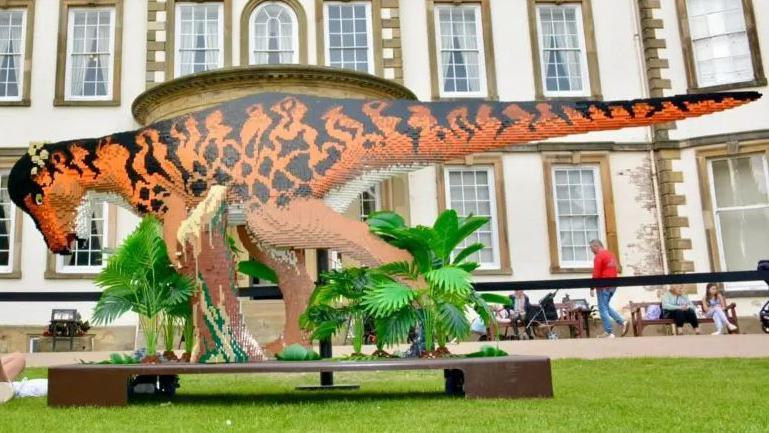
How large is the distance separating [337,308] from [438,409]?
170 cm

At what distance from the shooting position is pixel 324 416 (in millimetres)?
5180

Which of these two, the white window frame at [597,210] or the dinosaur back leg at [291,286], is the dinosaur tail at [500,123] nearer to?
the dinosaur back leg at [291,286]

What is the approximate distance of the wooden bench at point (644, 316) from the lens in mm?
13117

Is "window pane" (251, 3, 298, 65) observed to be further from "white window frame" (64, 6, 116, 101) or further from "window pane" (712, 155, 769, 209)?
"window pane" (712, 155, 769, 209)

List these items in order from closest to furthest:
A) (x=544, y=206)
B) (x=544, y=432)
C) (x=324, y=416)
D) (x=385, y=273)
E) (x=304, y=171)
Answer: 1. (x=544, y=432)
2. (x=324, y=416)
3. (x=385, y=273)
4. (x=304, y=171)
5. (x=544, y=206)

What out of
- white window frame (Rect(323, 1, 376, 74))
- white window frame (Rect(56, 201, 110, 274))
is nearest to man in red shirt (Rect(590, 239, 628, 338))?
white window frame (Rect(323, 1, 376, 74))

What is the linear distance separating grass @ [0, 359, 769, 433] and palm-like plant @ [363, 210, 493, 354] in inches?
21.7

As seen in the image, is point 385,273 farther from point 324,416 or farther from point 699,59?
point 699,59

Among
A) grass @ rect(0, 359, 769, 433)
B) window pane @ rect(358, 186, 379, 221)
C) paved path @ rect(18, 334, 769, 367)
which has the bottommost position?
grass @ rect(0, 359, 769, 433)

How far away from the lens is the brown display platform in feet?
18.9

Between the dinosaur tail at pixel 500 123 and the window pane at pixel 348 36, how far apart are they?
996 cm

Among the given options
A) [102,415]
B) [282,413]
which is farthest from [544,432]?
[102,415]

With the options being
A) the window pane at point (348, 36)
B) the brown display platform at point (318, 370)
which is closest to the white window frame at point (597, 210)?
the window pane at point (348, 36)

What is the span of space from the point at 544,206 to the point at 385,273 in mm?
10827
